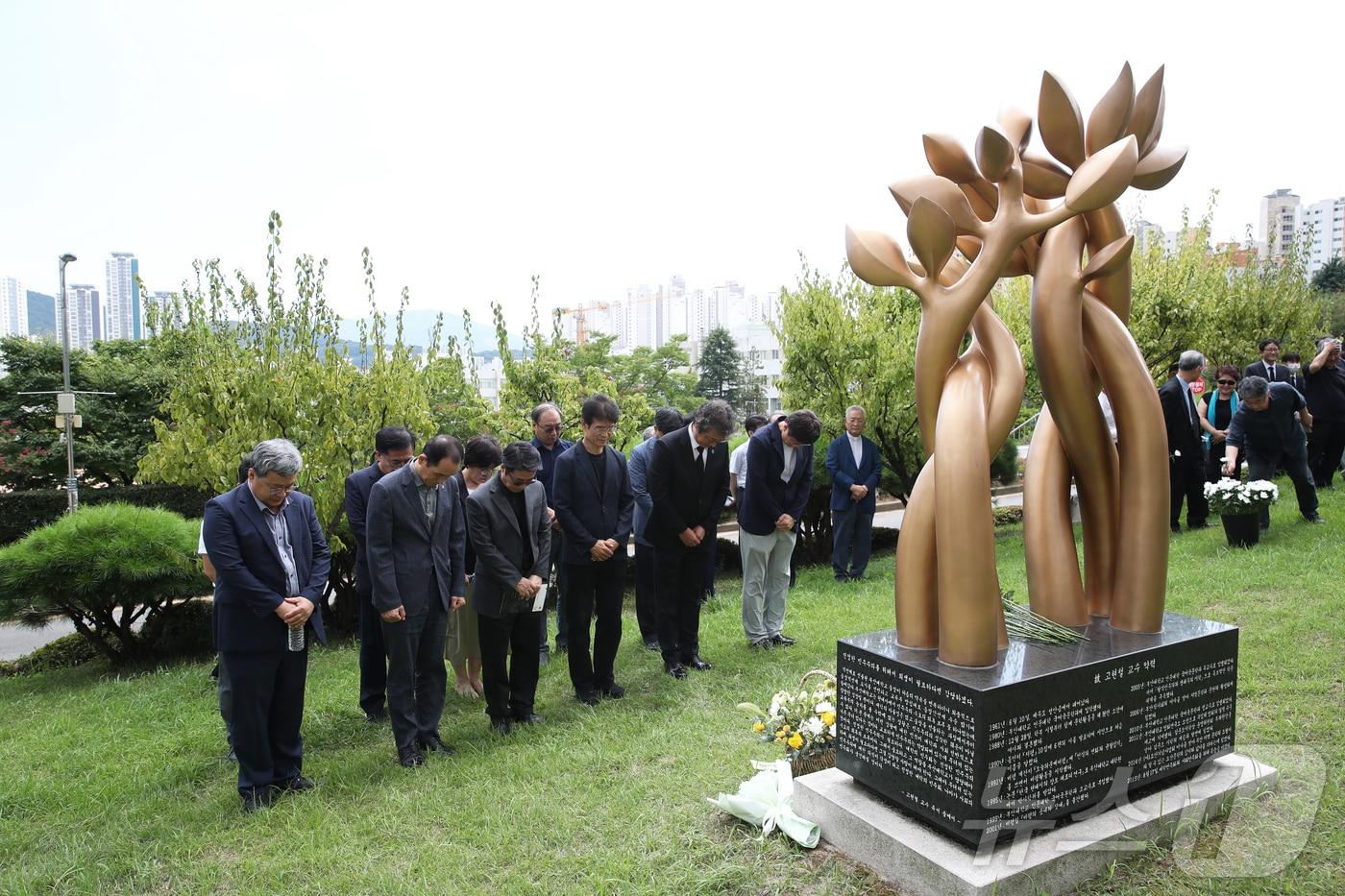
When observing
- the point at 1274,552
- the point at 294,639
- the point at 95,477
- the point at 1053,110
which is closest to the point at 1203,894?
the point at 1053,110

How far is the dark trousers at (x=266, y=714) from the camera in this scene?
14.5 ft

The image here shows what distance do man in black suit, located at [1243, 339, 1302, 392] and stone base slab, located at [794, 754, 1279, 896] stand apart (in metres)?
7.36

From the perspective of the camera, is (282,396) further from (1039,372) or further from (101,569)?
(1039,372)

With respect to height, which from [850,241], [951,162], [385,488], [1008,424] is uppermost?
[951,162]

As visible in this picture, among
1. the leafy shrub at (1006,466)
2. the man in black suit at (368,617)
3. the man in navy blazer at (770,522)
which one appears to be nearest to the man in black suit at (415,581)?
the man in black suit at (368,617)

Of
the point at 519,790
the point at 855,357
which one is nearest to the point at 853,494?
the point at 855,357

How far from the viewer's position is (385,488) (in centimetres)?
491

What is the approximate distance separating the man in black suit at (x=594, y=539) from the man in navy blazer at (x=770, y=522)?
1.21 meters

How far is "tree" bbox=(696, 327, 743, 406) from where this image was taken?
52.3 m

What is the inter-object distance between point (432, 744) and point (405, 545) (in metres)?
1.14

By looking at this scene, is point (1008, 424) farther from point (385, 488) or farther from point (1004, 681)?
point (385, 488)

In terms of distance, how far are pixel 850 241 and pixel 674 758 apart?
2.71 metres

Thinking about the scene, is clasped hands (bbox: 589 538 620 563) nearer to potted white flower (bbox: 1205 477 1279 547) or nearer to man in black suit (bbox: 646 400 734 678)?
man in black suit (bbox: 646 400 734 678)

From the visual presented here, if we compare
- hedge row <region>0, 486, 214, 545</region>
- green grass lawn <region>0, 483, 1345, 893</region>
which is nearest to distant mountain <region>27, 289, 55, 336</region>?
hedge row <region>0, 486, 214, 545</region>
